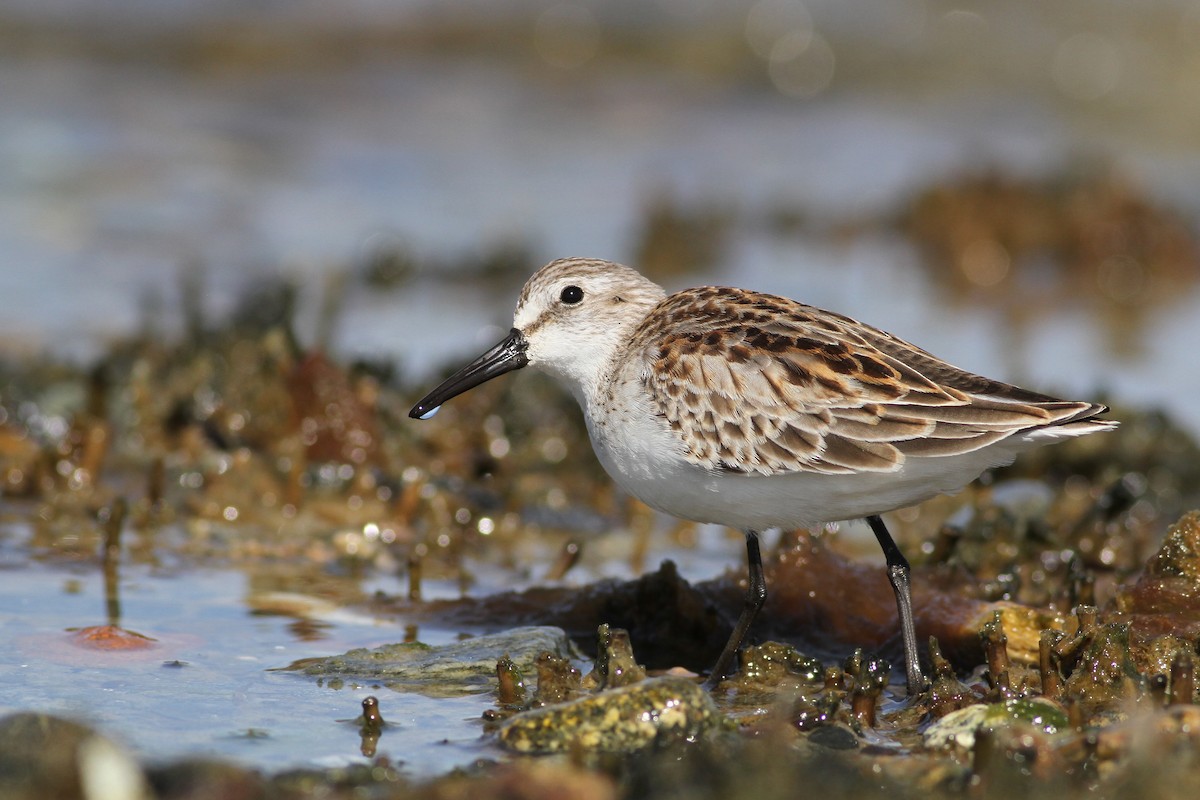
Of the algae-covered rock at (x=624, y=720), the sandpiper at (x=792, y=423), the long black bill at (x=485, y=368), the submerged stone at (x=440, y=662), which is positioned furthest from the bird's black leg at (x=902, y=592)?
the long black bill at (x=485, y=368)

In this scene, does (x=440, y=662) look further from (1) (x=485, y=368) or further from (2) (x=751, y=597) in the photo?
(1) (x=485, y=368)

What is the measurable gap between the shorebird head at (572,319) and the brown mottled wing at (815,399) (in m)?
0.39

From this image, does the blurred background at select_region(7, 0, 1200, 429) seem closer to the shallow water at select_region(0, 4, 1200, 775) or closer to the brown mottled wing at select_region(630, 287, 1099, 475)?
the shallow water at select_region(0, 4, 1200, 775)

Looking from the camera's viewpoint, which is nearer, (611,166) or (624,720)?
(624,720)

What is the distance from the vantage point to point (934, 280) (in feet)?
40.0

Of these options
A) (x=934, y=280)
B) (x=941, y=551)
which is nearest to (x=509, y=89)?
(x=934, y=280)

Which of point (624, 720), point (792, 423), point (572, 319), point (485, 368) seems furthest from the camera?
point (485, 368)

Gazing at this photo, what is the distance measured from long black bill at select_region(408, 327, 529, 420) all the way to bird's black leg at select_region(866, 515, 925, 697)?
1.51 m

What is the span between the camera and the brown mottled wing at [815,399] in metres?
4.87

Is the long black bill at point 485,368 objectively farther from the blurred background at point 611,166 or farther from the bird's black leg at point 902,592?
the blurred background at point 611,166

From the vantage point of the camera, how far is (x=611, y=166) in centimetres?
1511

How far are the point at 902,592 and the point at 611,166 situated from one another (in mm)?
10323

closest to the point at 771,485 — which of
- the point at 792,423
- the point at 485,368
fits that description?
the point at 792,423

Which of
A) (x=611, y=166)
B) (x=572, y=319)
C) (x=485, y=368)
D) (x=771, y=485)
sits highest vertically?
(x=611, y=166)
